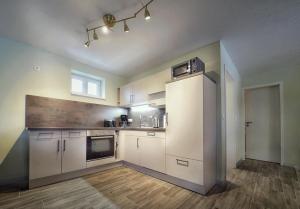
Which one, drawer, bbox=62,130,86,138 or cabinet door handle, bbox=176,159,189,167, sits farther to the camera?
drawer, bbox=62,130,86,138

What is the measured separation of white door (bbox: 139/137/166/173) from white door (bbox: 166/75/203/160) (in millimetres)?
171

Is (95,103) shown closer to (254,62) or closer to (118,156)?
(118,156)

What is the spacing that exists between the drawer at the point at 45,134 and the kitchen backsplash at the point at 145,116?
1910 millimetres

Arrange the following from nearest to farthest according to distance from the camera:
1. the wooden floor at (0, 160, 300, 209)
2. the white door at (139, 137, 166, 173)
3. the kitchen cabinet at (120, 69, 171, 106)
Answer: the wooden floor at (0, 160, 300, 209) < the white door at (139, 137, 166, 173) < the kitchen cabinet at (120, 69, 171, 106)

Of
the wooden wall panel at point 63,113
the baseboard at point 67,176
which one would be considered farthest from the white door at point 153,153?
the wooden wall panel at point 63,113

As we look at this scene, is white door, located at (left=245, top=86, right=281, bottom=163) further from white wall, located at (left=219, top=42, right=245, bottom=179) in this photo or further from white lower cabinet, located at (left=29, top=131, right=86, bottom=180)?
white lower cabinet, located at (left=29, top=131, right=86, bottom=180)

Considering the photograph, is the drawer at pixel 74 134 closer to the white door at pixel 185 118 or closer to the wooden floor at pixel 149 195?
the wooden floor at pixel 149 195

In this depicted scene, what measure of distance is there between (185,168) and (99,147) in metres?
1.80

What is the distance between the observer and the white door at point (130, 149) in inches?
116

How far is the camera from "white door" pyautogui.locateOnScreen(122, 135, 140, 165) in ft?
9.66

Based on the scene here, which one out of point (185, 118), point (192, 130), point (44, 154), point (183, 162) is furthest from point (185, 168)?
point (44, 154)

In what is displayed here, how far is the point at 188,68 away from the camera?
227cm

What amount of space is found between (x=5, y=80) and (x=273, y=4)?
4.04 metres

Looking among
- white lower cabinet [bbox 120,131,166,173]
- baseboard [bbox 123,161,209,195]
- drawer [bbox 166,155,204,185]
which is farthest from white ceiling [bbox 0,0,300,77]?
baseboard [bbox 123,161,209,195]
